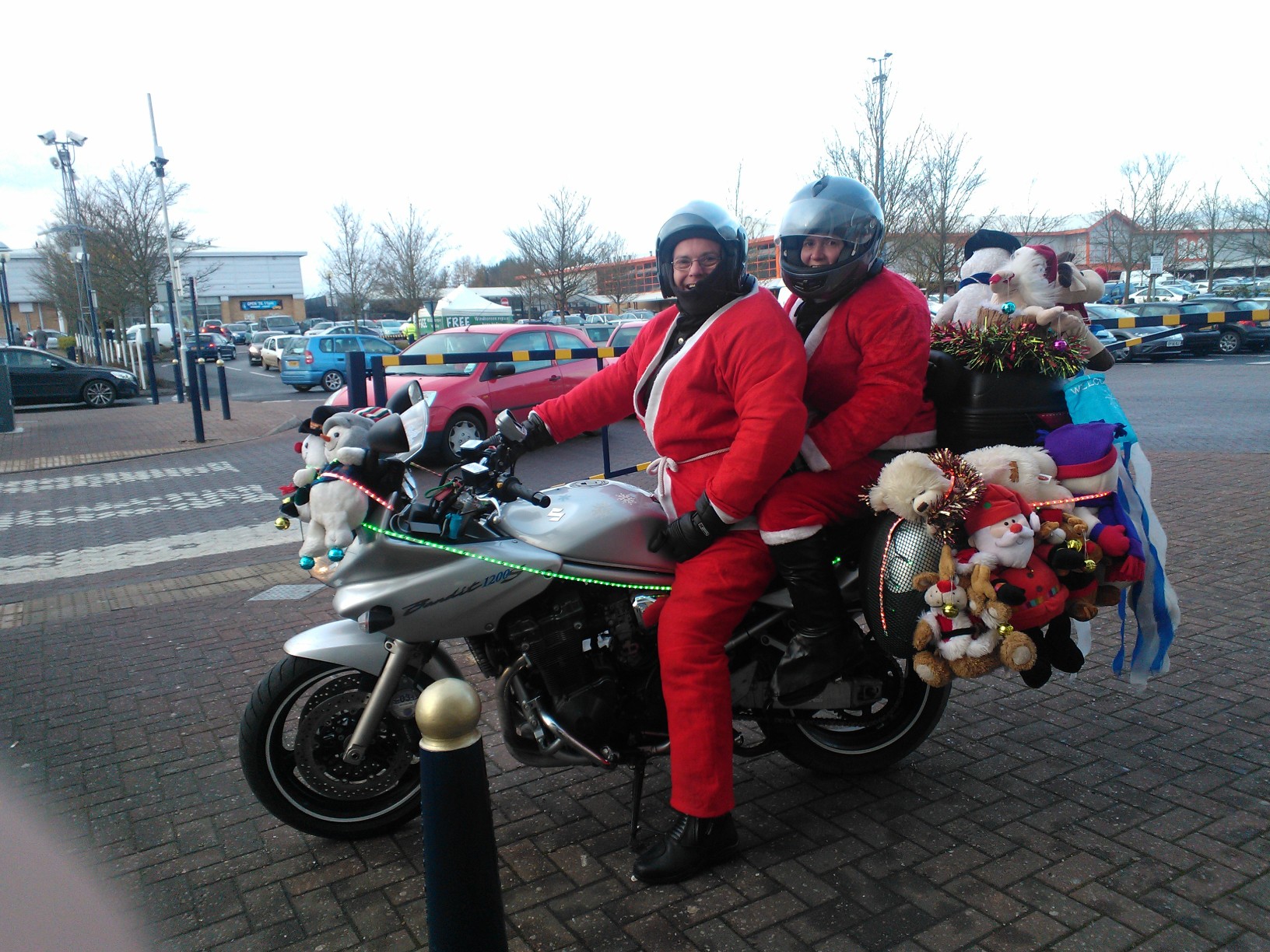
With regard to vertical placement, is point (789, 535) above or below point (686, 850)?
above

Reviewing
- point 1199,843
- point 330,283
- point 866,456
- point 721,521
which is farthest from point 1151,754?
point 330,283

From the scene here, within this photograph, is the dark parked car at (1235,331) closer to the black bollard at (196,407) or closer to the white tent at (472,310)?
the black bollard at (196,407)

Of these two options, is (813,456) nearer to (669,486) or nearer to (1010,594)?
(669,486)

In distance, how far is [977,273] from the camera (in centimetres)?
342

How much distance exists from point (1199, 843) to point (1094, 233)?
5158 centimetres

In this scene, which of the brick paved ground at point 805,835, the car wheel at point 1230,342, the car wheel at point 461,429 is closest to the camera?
the brick paved ground at point 805,835

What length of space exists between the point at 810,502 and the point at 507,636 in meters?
1.03

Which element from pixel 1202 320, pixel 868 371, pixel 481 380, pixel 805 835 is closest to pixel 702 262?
pixel 868 371

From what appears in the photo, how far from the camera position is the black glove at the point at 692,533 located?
279 centimetres

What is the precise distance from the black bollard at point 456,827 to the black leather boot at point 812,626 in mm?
1277

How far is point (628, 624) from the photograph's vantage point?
299 cm

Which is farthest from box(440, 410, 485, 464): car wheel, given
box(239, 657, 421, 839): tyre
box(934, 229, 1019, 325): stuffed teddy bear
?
box(934, 229, 1019, 325): stuffed teddy bear

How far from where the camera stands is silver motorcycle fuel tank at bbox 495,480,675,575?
285 cm

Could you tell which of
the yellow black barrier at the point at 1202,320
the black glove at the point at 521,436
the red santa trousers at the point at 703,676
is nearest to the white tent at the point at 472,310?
the yellow black barrier at the point at 1202,320
